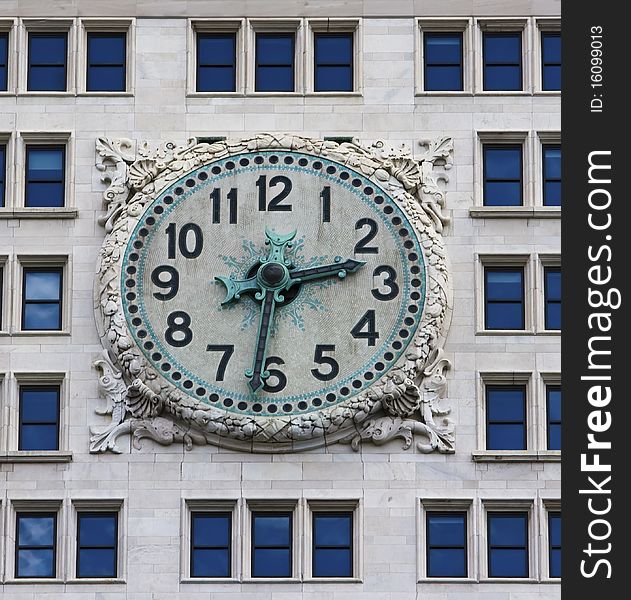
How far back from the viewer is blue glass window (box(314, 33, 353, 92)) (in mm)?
73562

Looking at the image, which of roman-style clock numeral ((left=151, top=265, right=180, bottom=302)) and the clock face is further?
roman-style clock numeral ((left=151, top=265, right=180, bottom=302))

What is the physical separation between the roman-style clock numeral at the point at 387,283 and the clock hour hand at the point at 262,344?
7.39 feet

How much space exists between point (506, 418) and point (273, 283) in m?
5.82

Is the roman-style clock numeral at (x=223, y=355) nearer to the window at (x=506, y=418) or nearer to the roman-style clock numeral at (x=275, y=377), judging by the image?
the roman-style clock numeral at (x=275, y=377)

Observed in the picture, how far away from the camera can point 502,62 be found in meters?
73.8

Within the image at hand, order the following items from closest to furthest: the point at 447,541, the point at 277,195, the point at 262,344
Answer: the point at 447,541 < the point at 262,344 < the point at 277,195

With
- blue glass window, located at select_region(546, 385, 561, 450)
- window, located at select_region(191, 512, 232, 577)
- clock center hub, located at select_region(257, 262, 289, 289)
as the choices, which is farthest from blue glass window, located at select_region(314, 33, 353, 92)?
window, located at select_region(191, 512, 232, 577)

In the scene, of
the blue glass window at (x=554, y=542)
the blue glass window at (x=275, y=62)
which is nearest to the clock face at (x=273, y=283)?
the blue glass window at (x=275, y=62)

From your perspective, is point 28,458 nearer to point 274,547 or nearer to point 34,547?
point 34,547

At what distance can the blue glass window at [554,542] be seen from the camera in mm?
70312

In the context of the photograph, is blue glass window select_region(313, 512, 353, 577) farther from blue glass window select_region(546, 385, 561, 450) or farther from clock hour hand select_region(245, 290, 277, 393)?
blue glass window select_region(546, 385, 561, 450)

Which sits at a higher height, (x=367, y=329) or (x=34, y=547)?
(x=367, y=329)

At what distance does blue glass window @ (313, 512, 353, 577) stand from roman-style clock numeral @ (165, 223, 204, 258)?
6381 millimetres

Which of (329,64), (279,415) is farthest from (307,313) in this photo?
(329,64)
